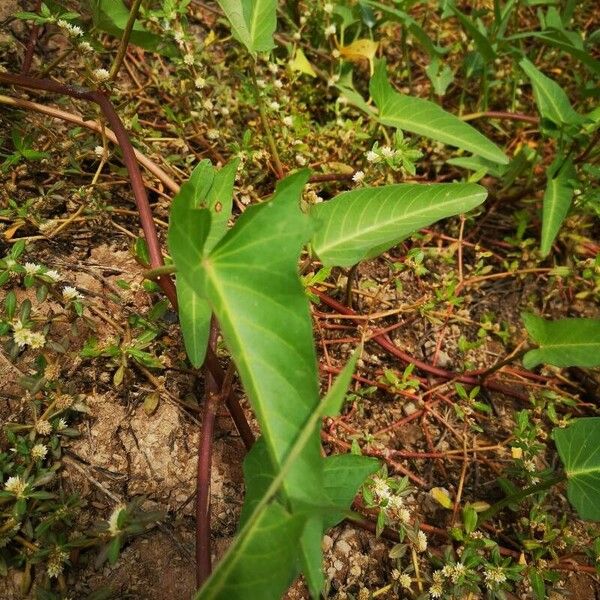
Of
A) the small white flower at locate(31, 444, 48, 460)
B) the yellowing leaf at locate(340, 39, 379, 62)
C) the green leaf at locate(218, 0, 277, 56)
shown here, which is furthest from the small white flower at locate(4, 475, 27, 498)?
the yellowing leaf at locate(340, 39, 379, 62)

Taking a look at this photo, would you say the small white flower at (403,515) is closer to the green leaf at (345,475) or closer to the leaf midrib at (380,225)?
the green leaf at (345,475)

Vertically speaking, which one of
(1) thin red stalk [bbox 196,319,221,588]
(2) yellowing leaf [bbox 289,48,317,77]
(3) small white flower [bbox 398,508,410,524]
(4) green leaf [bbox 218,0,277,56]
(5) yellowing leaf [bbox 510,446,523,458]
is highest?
(4) green leaf [bbox 218,0,277,56]

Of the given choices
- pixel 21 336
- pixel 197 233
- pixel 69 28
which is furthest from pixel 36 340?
pixel 69 28

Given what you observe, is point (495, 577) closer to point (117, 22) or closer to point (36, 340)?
point (36, 340)

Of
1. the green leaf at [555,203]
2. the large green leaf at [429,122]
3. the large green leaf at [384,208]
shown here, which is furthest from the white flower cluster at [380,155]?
the green leaf at [555,203]

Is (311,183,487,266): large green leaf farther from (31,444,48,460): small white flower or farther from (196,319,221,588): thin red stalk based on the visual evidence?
(31,444,48,460): small white flower

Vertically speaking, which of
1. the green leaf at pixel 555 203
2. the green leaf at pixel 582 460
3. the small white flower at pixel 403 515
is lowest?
the small white flower at pixel 403 515
